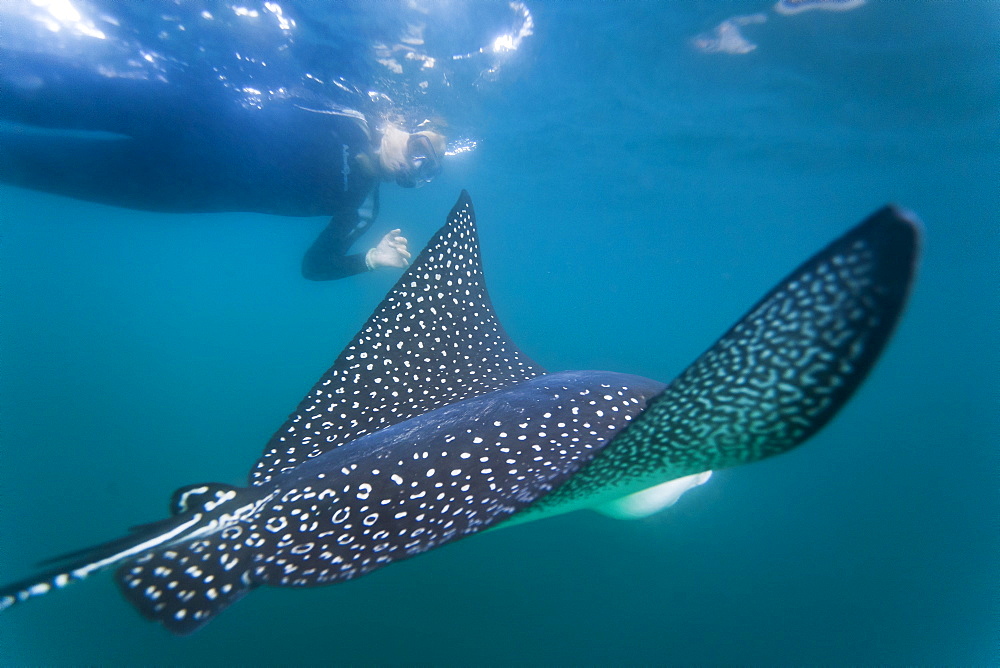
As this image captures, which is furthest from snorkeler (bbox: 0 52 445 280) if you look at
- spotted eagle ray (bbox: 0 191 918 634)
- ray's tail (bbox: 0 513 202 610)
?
ray's tail (bbox: 0 513 202 610)

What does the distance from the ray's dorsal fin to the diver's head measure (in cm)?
516

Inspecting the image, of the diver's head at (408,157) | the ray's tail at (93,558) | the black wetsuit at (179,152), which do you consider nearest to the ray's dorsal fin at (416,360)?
the ray's tail at (93,558)

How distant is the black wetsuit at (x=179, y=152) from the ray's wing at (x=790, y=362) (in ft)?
19.2

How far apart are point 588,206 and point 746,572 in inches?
1015

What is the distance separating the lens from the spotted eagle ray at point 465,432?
1325 mm

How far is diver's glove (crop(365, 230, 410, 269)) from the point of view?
20.0 ft

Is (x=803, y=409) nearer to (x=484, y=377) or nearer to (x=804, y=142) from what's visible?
(x=484, y=377)

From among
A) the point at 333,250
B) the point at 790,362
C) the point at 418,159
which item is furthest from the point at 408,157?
the point at 790,362

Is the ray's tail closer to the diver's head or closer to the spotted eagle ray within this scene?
the spotted eagle ray

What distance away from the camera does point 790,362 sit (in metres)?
1.40

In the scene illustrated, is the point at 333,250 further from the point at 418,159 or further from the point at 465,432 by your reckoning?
the point at 465,432

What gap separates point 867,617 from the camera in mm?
6469

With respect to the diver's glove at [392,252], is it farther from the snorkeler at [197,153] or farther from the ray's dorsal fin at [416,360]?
the ray's dorsal fin at [416,360]

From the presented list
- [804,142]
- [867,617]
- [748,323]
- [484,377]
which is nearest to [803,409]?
[748,323]
